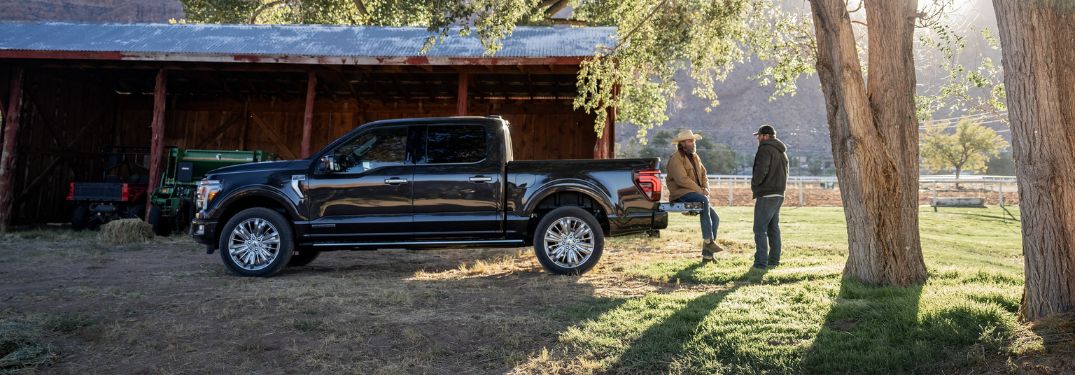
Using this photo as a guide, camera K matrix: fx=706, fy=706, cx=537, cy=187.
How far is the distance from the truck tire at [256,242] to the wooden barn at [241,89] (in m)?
5.89

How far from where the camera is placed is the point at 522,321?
5.70 meters

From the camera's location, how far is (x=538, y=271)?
888 centimetres

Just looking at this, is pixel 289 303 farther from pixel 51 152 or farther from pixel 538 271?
pixel 51 152

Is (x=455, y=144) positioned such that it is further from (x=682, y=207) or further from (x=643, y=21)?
(x=643, y=21)

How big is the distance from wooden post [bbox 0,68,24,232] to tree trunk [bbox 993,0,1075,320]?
16826 millimetres

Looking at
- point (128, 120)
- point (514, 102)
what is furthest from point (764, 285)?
point (128, 120)

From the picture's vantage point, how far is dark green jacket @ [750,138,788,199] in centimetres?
848

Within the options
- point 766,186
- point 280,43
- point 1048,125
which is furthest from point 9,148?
point 1048,125

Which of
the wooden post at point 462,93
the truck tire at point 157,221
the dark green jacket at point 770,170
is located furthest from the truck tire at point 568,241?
the truck tire at point 157,221

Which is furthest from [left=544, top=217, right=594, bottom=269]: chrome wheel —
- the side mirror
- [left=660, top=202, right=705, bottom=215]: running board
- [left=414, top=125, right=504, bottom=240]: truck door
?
the side mirror

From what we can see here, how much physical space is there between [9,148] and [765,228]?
14849 millimetres

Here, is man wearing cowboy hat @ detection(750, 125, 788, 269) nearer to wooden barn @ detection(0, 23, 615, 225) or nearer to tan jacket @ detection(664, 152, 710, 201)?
tan jacket @ detection(664, 152, 710, 201)

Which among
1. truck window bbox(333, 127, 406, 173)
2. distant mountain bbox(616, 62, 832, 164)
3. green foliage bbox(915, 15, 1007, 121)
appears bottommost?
truck window bbox(333, 127, 406, 173)

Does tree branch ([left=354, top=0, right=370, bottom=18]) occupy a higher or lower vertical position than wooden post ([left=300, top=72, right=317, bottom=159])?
higher
